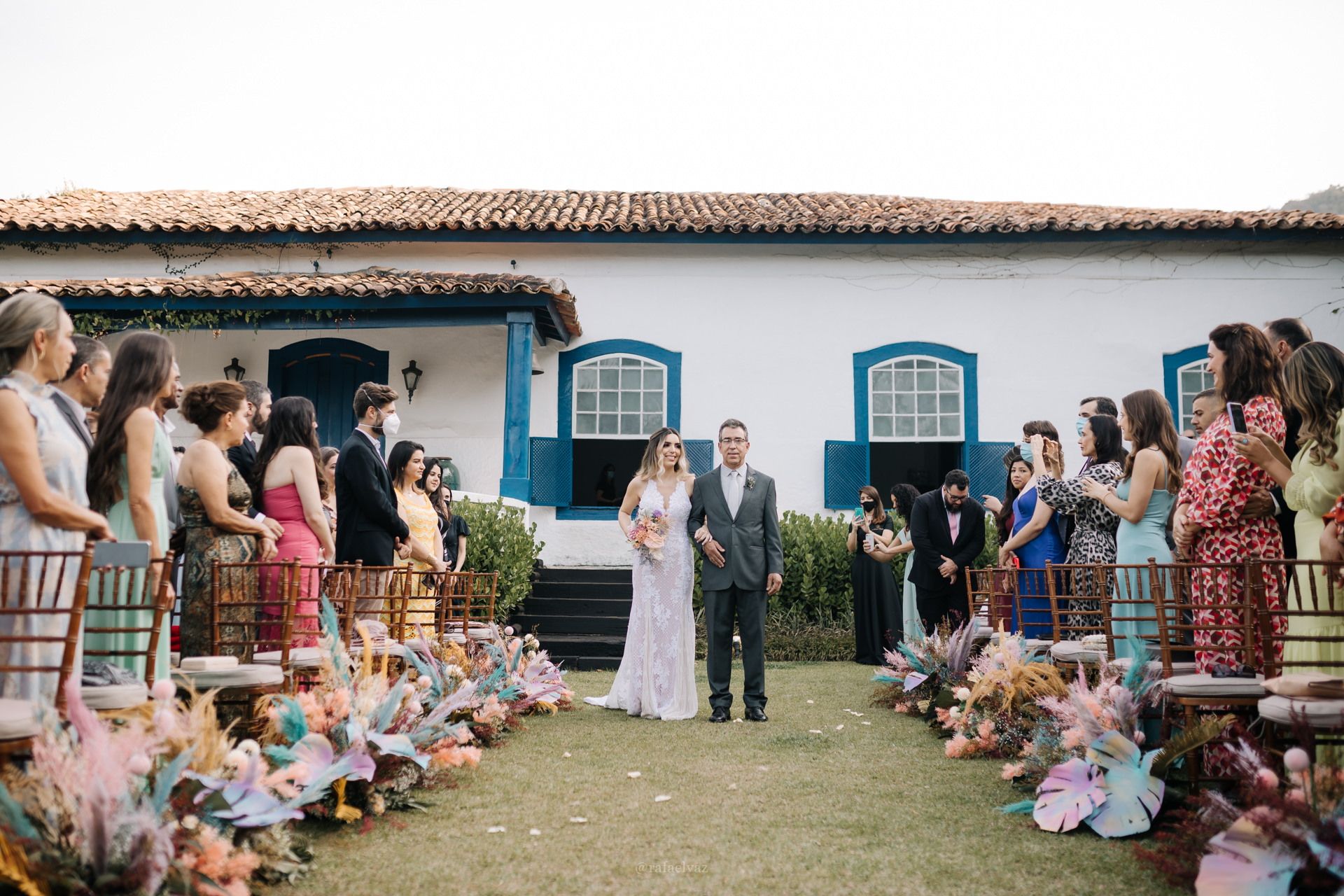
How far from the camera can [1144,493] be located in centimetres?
464

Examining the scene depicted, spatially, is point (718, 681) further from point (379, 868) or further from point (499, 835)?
point (379, 868)

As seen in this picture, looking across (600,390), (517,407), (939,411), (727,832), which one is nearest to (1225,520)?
(727,832)

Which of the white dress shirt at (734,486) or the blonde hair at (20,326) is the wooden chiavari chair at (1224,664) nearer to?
the white dress shirt at (734,486)

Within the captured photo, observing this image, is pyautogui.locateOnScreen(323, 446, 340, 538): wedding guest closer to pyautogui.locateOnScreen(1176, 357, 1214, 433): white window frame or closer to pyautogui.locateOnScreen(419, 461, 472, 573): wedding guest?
pyautogui.locateOnScreen(419, 461, 472, 573): wedding guest

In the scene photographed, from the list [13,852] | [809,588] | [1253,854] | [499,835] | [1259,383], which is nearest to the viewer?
[13,852]

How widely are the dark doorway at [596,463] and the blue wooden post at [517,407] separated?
4.21 m

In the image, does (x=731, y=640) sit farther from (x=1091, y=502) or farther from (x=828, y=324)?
(x=828, y=324)

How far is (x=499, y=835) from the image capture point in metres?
3.55

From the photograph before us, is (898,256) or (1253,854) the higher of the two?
(898,256)

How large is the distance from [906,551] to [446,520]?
4.09 metres

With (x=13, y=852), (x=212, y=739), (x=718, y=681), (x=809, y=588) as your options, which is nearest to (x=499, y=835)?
(x=212, y=739)

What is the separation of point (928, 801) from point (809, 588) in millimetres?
6297

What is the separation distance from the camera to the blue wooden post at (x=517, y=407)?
11.1 metres

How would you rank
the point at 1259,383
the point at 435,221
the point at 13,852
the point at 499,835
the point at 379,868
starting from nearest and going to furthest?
the point at 13,852
the point at 379,868
the point at 499,835
the point at 1259,383
the point at 435,221
